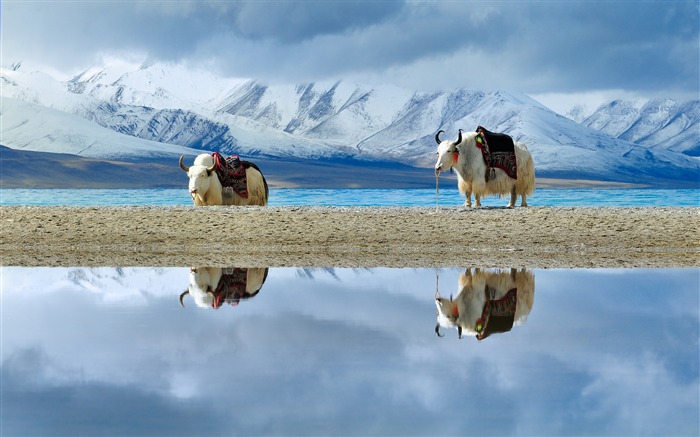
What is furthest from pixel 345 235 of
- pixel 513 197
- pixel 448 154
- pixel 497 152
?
pixel 513 197

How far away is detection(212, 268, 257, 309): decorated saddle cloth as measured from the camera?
289 inches

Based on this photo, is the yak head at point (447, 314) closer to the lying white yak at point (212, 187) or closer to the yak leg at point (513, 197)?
the yak leg at point (513, 197)

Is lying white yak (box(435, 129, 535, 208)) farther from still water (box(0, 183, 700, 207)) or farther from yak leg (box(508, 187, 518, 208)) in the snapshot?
still water (box(0, 183, 700, 207))

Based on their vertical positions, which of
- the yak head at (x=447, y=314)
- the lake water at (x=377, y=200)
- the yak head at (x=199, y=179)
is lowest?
the lake water at (x=377, y=200)

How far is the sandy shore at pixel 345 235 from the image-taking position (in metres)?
11.7

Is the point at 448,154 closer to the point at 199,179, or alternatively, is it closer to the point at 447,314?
the point at 199,179

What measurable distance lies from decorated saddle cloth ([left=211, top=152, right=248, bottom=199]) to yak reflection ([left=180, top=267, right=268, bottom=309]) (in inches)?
247

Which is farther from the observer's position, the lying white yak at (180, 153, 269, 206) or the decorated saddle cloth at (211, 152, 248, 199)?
the decorated saddle cloth at (211, 152, 248, 199)

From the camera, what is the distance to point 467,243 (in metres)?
12.8

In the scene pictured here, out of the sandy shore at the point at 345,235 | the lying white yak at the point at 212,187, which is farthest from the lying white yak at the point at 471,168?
the lying white yak at the point at 212,187

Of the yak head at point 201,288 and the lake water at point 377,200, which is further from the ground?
the yak head at point 201,288

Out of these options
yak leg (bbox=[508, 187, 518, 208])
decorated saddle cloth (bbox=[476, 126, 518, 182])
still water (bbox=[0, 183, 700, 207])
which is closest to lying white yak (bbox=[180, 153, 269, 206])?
decorated saddle cloth (bbox=[476, 126, 518, 182])

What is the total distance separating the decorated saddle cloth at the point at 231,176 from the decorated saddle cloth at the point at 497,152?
3549 mm

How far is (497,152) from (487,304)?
27.6 ft
